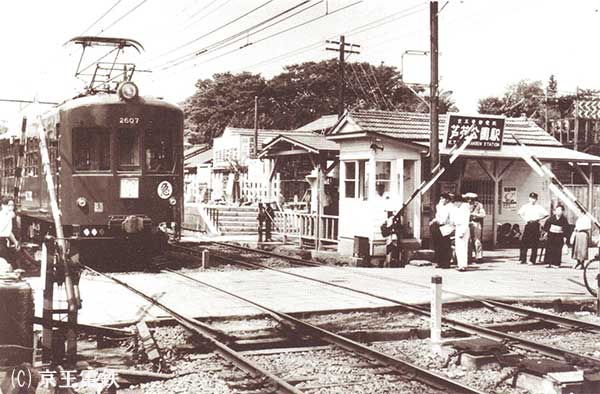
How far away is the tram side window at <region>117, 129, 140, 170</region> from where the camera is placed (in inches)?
593

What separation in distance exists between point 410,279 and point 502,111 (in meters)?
45.6

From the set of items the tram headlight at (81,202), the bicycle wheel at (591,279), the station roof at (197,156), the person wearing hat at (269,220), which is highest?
the station roof at (197,156)

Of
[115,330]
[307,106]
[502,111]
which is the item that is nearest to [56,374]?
[115,330]

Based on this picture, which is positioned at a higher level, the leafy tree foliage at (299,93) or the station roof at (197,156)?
the leafy tree foliage at (299,93)

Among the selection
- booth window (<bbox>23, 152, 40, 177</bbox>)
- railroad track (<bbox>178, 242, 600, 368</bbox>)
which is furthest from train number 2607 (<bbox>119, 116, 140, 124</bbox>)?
railroad track (<bbox>178, 242, 600, 368</bbox>)

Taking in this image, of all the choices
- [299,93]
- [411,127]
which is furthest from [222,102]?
[411,127]

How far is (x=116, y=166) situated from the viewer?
15.0 m

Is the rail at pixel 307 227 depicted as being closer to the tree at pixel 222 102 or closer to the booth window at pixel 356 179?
the booth window at pixel 356 179

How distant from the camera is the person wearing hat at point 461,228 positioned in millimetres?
15640

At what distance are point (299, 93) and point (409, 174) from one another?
5165 cm

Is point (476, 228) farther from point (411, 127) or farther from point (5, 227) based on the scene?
point (5, 227)

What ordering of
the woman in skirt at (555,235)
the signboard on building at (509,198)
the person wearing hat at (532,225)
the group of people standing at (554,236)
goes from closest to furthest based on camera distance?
the group of people standing at (554,236)
the woman in skirt at (555,235)
the person wearing hat at (532,225)
the signboard on building at (509,198)

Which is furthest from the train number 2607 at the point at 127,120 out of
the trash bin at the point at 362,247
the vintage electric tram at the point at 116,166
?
the trash bin at the point at 362,247

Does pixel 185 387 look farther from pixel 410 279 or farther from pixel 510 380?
pixel 410 279
